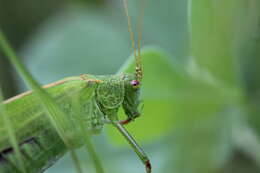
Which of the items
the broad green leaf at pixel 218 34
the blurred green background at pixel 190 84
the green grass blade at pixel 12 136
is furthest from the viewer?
the blurred green background at pixel 190 84

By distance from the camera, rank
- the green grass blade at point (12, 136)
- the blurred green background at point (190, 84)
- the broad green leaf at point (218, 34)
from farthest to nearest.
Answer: the blurred green background at point (190, 84), the broad green leaf at point (218, 34), the green grass blade at point (12, 136)

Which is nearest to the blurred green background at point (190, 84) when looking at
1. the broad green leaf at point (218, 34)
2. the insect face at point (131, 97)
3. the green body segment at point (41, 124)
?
the broad green leaf at point (218, 34)

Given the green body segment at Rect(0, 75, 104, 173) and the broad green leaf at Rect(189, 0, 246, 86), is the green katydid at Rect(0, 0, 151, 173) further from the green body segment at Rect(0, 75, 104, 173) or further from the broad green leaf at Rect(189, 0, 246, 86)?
the broad green leaf at Rect(189, 0, 246, 86)

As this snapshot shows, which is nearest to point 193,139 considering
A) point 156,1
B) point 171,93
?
point 171,93

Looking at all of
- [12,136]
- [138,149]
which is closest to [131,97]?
[138,149]

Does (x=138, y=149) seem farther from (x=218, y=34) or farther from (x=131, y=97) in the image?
(x=218, y=34)

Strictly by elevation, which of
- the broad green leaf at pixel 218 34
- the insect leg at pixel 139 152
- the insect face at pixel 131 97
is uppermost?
the broad green leaf at pixel 218 34

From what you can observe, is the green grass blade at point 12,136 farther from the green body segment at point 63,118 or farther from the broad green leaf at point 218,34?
the broad green leaf at point 218,34
